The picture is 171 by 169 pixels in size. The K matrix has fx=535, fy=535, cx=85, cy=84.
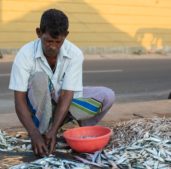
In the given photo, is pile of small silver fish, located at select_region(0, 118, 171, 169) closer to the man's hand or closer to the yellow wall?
the man's hand

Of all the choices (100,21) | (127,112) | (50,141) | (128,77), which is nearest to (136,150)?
(50,141)

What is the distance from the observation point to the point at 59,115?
423 cm

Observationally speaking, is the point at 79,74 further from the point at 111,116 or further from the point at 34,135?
the point at 111,116

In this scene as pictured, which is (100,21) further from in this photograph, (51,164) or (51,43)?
(51,164)

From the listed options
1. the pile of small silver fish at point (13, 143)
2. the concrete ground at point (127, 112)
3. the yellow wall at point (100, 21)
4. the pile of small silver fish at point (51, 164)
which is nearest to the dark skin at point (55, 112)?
the pile of small silver fish at point (51, 164)

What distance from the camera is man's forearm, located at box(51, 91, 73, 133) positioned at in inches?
165

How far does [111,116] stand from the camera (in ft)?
20.0

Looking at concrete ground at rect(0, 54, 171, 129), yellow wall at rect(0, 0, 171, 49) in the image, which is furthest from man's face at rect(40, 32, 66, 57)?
yellow wall at rect(0, 0, 171, 49)

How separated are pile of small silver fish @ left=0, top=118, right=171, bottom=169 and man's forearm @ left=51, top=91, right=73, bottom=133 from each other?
0.87 feet

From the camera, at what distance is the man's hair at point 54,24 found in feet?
13.1

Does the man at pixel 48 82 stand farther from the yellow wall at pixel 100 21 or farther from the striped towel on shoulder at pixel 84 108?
the yellow wall at pixel 100 21

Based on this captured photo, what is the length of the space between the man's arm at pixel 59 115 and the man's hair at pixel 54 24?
0.57m

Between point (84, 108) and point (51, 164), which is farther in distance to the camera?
point (84, 108)

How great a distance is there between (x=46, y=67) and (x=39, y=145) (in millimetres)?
682
